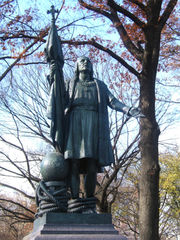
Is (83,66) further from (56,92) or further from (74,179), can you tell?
(74,179)

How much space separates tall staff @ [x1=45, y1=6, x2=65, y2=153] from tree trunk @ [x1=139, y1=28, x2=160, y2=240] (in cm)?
417

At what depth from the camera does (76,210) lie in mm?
4348

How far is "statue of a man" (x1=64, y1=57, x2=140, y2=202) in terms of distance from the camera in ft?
15.2

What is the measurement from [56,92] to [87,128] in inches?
29.6

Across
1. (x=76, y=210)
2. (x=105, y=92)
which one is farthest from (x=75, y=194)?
(x=105, y=92)

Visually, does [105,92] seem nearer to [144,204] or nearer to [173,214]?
[144,204]

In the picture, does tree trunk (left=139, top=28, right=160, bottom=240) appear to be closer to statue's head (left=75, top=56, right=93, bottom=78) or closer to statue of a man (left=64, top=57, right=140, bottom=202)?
statue of a man (left=64, top=57, right=140, bottom=202)

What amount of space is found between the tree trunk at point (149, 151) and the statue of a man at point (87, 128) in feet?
12.5

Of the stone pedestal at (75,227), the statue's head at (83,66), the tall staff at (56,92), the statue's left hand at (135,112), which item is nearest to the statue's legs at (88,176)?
the tall staff at (56,92)

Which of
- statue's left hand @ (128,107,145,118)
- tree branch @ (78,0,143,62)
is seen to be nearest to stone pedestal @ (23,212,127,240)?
statue's left hand @ (128,107,145,118)

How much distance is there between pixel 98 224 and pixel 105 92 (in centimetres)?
208

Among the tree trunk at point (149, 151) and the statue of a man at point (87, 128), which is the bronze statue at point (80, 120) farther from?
the tree trunk at point (149, 151)

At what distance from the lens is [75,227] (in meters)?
3.99

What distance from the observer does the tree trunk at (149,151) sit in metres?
7.97
